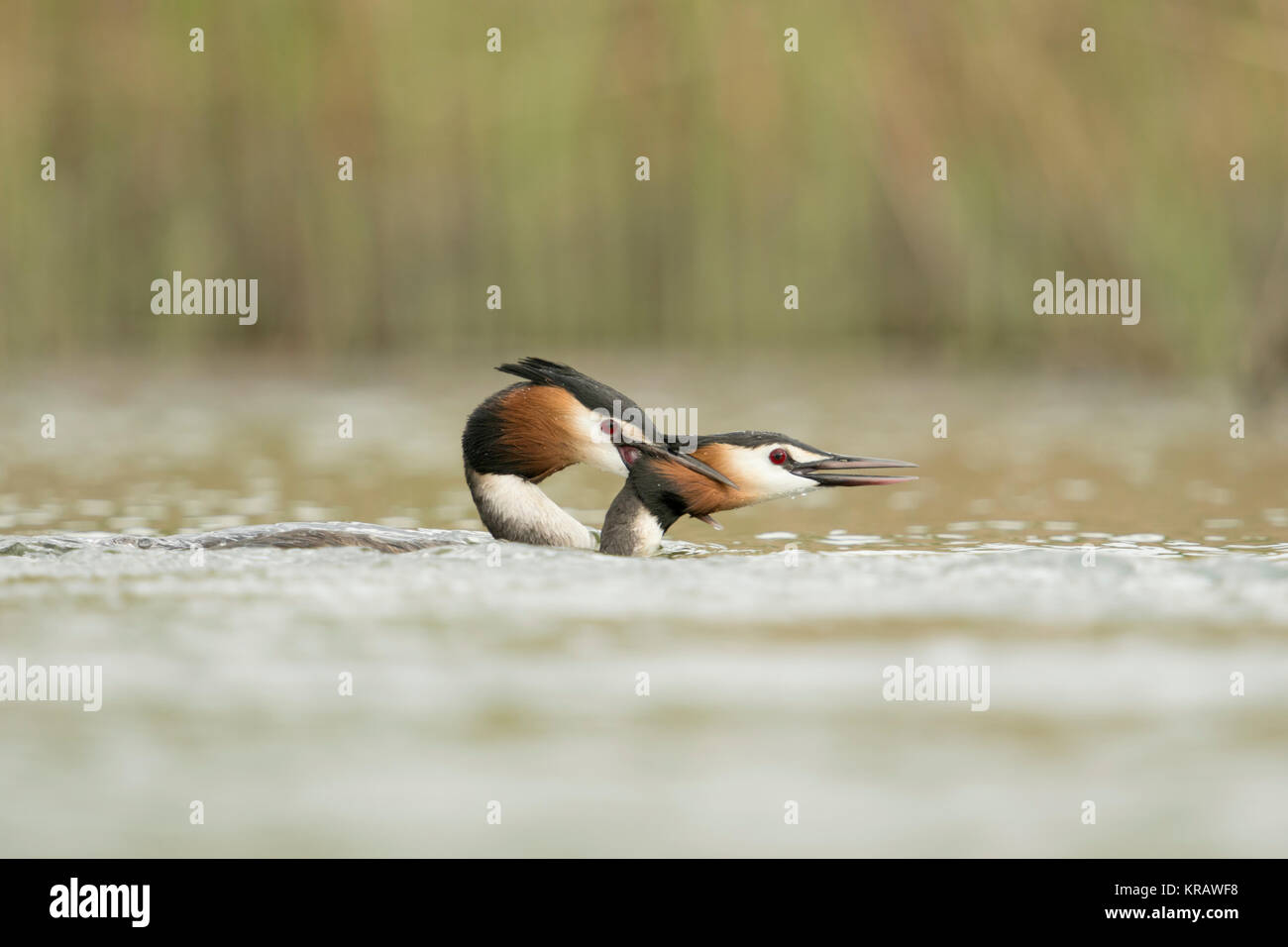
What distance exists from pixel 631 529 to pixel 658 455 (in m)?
0.32

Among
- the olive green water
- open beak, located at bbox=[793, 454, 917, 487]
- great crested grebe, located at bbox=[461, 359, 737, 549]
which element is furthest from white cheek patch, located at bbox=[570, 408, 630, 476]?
open beak, located at bbox=[793, 454, 917, 487]

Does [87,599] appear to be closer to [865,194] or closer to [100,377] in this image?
[100,377]

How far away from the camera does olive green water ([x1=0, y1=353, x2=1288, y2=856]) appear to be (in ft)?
13.8

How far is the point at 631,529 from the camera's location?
765 cm

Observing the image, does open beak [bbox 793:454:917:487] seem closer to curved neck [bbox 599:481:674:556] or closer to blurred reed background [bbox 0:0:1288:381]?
curved neck [bbox 599:481:674:556]

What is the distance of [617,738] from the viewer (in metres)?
4.81

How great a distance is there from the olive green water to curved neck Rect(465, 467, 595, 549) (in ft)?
1.25

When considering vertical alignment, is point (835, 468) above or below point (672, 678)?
above

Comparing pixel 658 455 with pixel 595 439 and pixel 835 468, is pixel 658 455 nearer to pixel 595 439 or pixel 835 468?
pixel 595 439

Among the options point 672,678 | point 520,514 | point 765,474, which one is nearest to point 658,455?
point 765,474
